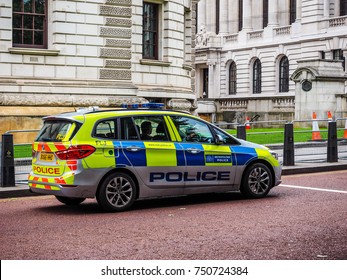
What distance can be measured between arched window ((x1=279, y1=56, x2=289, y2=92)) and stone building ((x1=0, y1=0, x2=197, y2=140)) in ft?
116

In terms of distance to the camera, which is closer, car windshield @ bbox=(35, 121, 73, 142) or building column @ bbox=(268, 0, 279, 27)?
car windshield @ bbox=(35, 121, 73, 142)

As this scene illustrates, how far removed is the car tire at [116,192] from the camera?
11.5 metres

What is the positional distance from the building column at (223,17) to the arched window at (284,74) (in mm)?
9479

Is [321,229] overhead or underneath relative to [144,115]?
underneath

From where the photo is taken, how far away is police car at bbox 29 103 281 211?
11.4 metres

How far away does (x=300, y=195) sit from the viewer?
1356 cm

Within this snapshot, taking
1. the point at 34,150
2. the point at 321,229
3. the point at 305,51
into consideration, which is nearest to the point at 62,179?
the point at 34,150

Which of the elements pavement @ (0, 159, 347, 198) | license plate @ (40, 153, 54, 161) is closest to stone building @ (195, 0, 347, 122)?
pavement @ (0, 159, 347, 198)

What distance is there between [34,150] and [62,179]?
1.04m

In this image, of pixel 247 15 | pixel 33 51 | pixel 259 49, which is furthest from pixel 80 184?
pixel 247 15

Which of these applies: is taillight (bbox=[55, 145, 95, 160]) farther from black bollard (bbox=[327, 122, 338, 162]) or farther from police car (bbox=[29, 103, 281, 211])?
black bollard (bbox=[327, 122, 338, 162])

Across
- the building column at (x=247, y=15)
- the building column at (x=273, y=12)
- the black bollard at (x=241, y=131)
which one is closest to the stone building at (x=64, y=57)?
the black bollard at (x=241, y=131)

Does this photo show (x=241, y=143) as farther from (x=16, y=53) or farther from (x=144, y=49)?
(x=144, y=49)

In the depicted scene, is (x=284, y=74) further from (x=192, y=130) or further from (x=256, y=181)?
(x=192, y=130)
